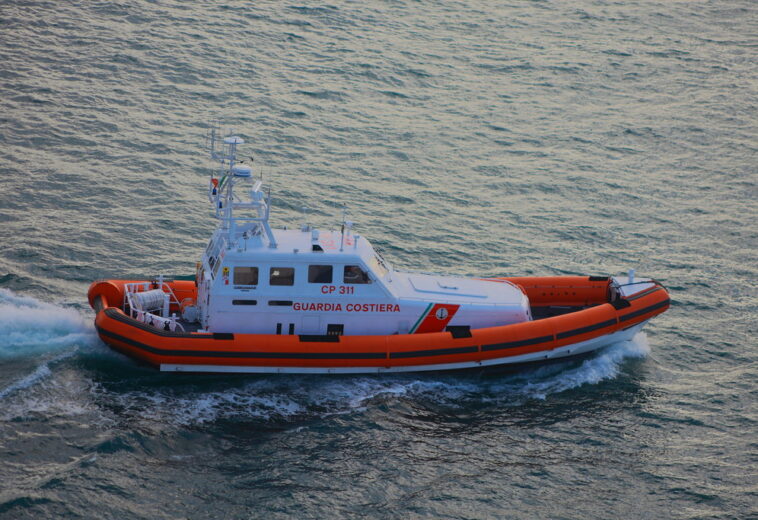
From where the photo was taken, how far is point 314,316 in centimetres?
1914

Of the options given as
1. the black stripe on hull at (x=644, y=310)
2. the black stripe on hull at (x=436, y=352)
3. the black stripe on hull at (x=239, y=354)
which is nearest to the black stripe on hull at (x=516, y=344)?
the black stripe on hull at (x=436, y=352)

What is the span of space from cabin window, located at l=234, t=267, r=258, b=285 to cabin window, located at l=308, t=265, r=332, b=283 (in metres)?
1.02

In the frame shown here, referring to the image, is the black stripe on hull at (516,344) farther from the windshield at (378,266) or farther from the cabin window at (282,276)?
the cabin window at (282,276)

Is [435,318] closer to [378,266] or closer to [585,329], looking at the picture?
[378,266]

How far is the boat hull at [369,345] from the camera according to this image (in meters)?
18.5

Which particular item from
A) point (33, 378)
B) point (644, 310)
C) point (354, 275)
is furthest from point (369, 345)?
point (33, 378)

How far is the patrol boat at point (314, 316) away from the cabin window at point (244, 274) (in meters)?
0.02

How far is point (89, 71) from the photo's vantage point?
31.8 m

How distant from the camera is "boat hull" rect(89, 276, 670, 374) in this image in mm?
18531

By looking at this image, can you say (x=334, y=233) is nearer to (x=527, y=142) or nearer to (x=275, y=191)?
(x=275, y=191)

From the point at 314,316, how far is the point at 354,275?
3.57 feet

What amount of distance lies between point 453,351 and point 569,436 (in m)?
2.64

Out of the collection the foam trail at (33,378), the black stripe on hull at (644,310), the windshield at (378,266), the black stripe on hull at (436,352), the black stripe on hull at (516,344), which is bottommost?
the foam trail at (33,378)

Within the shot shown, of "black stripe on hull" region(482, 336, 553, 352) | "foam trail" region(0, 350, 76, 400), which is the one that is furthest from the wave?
"foam trail" region(0, 350, 76, 400)
